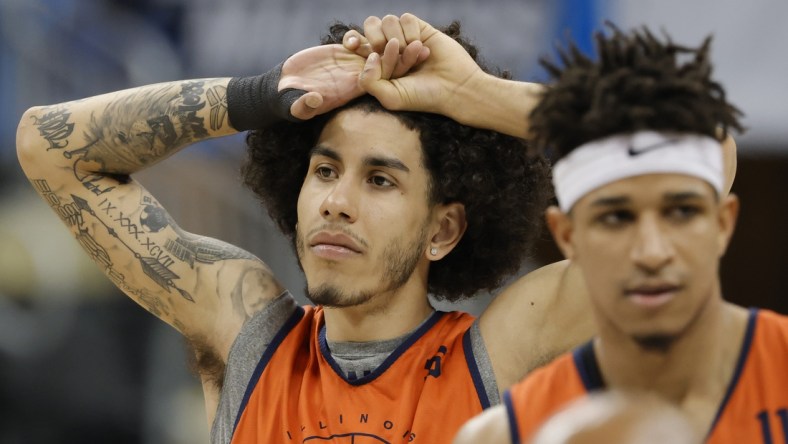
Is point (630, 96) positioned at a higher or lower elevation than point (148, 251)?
lower

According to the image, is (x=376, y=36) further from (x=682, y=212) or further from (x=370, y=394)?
(x=682, y=212)

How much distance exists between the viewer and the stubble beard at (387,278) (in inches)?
170

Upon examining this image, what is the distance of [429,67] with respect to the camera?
15.0 ft

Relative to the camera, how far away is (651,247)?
310cm

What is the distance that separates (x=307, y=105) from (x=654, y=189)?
157cm

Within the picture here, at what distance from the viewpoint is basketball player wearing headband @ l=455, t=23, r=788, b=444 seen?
3.16 metres

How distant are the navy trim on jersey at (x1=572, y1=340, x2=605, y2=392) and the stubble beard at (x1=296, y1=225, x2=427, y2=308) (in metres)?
1.06

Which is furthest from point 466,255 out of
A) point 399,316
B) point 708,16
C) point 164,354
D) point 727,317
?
point 164,354

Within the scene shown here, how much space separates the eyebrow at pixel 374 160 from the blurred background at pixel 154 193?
11.8 feet

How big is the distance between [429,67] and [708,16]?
3.68 m

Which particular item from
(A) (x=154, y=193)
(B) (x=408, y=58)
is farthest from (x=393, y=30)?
(A) (x=154, y=193)

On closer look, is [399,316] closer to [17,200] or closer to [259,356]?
[259,356]

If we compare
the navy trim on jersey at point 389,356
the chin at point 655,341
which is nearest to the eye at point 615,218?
the chin at point 655,341

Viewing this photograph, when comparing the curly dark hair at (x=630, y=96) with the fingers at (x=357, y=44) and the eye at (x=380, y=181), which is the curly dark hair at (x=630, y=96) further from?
the fingers at (x=357, y=44)
